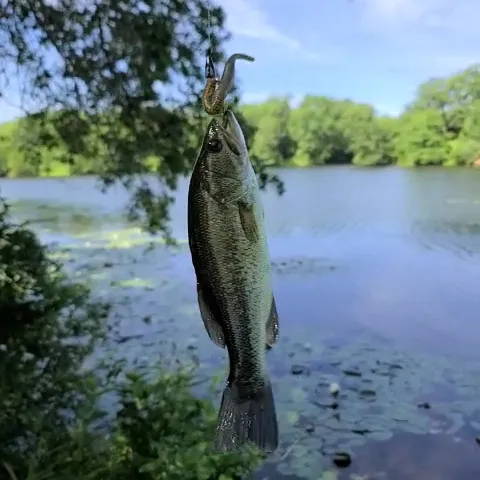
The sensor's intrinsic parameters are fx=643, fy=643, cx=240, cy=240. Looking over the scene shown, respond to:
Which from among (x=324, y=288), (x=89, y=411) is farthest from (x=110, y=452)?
(x=324, y=288)

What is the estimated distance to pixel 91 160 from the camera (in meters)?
3.77

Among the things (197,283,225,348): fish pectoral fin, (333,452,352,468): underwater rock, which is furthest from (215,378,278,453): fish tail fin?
(333,452,352,468): underwater rock

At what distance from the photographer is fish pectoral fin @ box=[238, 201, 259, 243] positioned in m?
0.99

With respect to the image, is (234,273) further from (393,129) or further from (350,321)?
(393,129)

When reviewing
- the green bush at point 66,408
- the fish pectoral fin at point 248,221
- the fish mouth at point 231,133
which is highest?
the fish mouth at point 231,133

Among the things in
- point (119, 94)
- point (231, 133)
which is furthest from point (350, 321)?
point (231, 133)

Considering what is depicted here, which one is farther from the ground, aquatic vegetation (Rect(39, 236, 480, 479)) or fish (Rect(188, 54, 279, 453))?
fish (Rect(188, 54, 279, 453))

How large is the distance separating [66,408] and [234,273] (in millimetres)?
2143

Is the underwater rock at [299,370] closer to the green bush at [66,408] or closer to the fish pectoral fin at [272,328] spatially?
the green bush at [66,408]

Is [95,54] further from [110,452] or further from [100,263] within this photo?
[100,263]

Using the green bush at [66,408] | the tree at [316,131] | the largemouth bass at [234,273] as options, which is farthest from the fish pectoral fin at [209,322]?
the tree at [316,131]

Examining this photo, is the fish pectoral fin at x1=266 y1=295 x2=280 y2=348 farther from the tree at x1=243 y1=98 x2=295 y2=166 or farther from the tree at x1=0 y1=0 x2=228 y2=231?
the tree at x1=243 y1=98 x2=295 y2=166

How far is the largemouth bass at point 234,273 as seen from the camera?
0.97 metres

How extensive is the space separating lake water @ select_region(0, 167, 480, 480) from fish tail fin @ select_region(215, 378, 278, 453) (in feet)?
9.01
